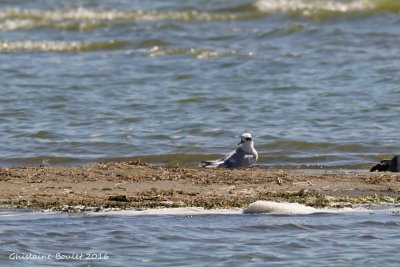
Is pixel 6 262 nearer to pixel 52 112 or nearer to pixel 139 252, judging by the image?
pixel 139 252

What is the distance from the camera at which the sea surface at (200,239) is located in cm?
682

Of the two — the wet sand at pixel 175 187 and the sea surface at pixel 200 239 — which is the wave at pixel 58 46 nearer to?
the wet sand at pixel 175 187

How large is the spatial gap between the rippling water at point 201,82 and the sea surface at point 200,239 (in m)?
2.70

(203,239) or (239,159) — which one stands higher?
(239,159)

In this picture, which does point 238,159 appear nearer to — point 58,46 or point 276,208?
point 276,208

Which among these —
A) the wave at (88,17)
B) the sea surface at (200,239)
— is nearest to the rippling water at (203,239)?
the sea surface at (200,239)

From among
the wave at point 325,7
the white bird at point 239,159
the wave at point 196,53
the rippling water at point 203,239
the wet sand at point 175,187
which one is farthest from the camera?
the wave at point 325,7

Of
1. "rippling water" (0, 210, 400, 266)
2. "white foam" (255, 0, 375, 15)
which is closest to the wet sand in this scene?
"rippling water" (0, 210, 400, 266)

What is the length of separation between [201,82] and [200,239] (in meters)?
7.70

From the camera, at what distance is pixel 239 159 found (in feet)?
A: 32.6

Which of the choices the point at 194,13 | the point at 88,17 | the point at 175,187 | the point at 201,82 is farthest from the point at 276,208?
the point at 88,17

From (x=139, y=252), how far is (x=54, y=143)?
4360mm

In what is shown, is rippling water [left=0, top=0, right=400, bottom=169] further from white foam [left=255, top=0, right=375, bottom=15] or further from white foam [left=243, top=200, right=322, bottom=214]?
white foam [left=243, top=200, right=322, bottom=214]

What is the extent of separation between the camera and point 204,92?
13.9 metres
